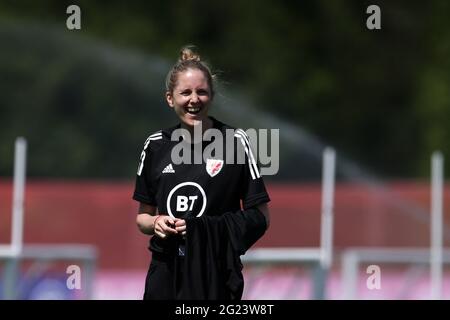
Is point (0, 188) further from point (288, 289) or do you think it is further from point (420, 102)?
point (420, 102)

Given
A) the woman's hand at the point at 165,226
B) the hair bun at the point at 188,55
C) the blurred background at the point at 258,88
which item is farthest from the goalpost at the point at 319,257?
the blurred background at the point at 258,88

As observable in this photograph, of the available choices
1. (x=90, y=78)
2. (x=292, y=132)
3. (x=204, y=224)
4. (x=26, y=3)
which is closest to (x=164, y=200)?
(x=204, y=224)

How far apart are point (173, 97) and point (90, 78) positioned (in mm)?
23384

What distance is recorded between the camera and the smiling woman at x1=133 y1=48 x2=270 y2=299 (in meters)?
5.37

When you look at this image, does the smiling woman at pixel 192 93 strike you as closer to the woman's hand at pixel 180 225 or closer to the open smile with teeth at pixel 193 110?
the open smile with teeth at pixel 193 110

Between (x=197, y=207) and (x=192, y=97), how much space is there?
469mm

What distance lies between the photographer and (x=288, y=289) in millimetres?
11023

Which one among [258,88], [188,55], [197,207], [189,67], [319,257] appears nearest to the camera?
[197,207]

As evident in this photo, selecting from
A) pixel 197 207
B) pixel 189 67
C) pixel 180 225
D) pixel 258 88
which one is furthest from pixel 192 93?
pixel 258 88

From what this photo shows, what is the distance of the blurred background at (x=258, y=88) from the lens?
26094 millimetres

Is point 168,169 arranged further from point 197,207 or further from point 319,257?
point 319,257

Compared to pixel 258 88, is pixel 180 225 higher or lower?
lower

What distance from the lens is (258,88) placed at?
29922 millimetres

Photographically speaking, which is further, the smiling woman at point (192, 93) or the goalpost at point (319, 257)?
the goalpost at point (319, 257)
